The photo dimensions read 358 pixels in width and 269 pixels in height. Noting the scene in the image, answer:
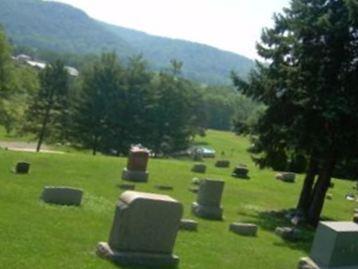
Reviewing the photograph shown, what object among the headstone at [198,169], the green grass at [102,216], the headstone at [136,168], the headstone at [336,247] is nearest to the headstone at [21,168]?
the green grass at [102,216]

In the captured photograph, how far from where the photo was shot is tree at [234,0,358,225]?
20.3 metres

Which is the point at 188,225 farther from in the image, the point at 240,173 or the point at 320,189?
the point at 240,173

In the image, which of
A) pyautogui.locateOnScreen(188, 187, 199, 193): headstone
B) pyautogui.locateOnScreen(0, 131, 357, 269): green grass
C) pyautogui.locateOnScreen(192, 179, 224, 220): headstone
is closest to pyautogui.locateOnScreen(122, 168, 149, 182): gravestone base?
pyautogui.locateOnScreen(0, 131, 357, 269): green grass

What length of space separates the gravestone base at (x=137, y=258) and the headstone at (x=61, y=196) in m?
5.86

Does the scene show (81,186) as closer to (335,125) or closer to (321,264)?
(335,125)

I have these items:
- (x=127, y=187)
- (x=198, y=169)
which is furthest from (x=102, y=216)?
(x=198, y=169)

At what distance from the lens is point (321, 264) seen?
44.6 feet

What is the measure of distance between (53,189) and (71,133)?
143 ft

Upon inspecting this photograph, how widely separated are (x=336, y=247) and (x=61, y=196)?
8.85m

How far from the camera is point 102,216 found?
1778cm

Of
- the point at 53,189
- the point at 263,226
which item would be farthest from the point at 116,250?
the point at 263,226

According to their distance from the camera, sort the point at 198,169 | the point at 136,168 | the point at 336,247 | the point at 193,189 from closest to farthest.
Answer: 1. the point at 336,247
2. the point at 193,189
3. the point at 136,168
4. the point at 198,169

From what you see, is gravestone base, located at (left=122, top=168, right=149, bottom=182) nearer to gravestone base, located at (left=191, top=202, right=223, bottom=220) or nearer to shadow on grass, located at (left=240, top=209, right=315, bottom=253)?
shadow on grass, located at (left=240, top=209, right=315, bottom=253)

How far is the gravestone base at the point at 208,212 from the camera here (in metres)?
20.9
